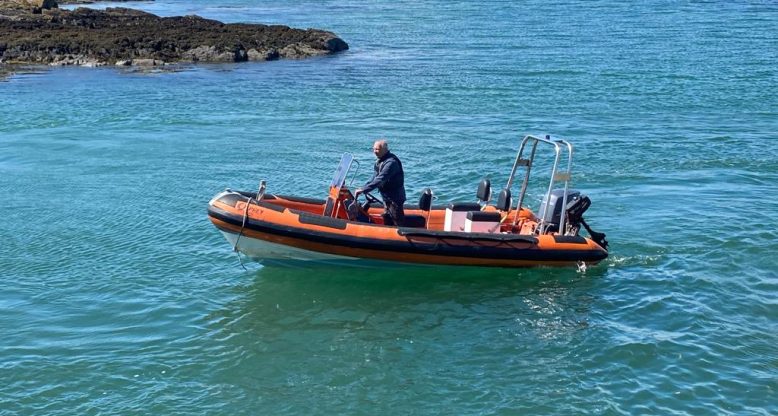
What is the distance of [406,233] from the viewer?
11289 mm

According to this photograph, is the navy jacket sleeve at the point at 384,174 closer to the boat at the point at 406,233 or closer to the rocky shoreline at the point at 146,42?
the boat at the point at 406,233

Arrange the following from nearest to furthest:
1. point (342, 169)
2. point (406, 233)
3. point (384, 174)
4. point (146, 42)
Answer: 1. point (406, 233)
2. point (384, 174)
3. point (342, 169)
4. point (146, 42)

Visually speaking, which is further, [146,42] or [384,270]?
[146,42]

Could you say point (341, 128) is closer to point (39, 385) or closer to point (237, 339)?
point (237, 339)

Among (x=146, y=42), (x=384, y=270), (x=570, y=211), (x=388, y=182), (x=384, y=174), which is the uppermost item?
(x=146, y=42)

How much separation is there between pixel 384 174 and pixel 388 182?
0.46 ft

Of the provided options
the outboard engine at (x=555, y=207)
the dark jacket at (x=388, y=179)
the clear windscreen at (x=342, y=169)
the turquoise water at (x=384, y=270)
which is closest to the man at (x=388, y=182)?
the dark jacket at (x=388, y=179)

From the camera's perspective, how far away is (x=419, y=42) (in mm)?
40875

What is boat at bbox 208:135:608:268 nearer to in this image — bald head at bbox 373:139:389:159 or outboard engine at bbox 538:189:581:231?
outboard engine at bbox 538:189:581:231

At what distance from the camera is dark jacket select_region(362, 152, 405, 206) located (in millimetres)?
11516

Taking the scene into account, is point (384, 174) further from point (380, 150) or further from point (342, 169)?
point (342, 169)

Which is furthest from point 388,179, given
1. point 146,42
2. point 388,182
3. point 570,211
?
point 146,42

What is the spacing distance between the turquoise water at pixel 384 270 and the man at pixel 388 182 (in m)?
0.90

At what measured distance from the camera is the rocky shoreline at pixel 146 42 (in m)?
34.5
